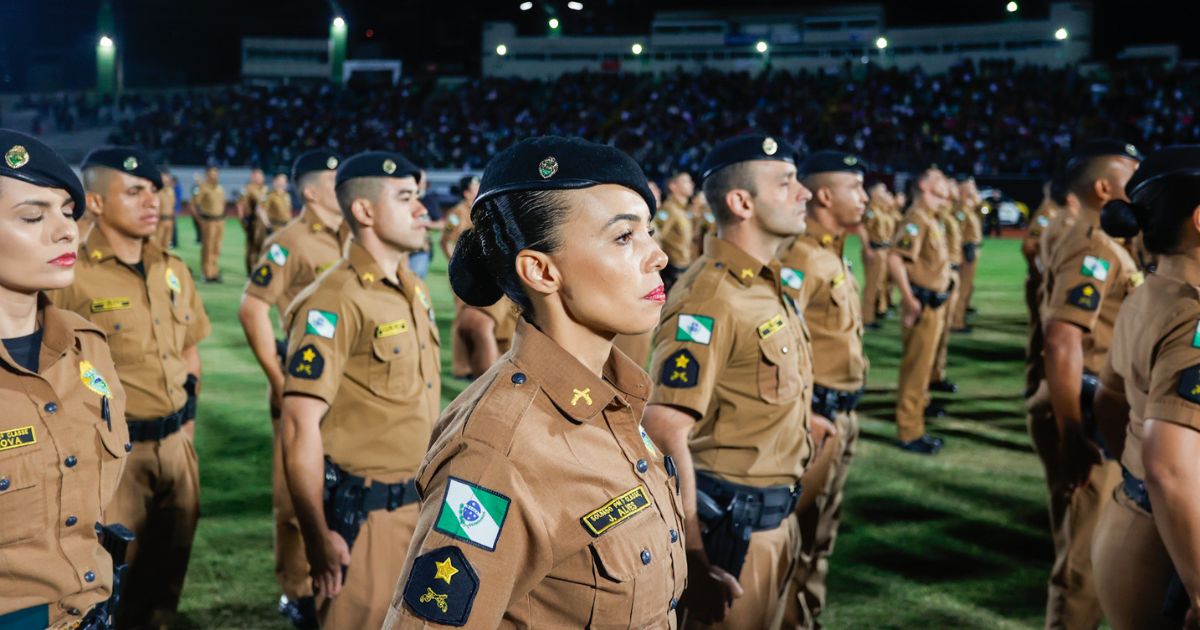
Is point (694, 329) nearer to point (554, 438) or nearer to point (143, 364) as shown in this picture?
point (554, 438)

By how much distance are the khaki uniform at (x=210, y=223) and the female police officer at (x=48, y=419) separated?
53.4 ft

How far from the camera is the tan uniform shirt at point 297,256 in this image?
6.08 metres

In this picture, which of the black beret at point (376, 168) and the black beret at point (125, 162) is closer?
the black beret at point (376, 168)

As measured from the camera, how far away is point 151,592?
456 centimetres

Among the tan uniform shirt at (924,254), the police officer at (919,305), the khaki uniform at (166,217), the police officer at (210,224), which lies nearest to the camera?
the police officer at (919,305)

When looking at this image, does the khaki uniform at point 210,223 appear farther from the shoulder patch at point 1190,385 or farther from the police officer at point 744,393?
the shoulder patch at point 1190,385

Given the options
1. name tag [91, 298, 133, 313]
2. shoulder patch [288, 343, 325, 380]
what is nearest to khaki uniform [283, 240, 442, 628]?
shoulder patch [288, 343, 325, 380]

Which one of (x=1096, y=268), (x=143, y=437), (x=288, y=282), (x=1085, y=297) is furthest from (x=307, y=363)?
(x=1096, y=268)

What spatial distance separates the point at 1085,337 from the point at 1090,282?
38 centimetres

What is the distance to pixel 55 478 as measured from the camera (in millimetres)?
2645

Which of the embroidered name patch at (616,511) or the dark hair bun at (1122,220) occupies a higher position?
the dark hair bun at (1122,220)

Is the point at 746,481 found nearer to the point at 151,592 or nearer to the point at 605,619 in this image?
the point at 605,619

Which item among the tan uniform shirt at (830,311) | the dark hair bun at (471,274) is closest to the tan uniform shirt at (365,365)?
the dark hair bun at (471,274)

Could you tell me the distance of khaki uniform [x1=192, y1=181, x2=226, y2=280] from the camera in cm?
1834
